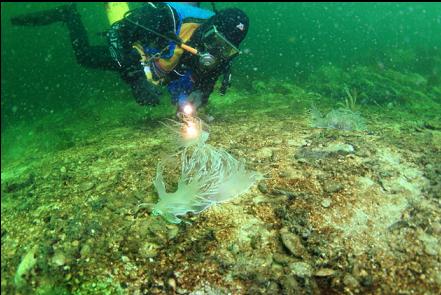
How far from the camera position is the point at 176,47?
479 cm

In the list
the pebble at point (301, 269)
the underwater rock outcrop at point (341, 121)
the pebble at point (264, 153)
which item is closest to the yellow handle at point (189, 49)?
the pebble at point (264, 153)

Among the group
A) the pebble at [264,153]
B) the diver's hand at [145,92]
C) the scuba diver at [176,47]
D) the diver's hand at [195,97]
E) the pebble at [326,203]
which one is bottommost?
the pebble at [264,153]

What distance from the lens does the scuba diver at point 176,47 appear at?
4.55 metres

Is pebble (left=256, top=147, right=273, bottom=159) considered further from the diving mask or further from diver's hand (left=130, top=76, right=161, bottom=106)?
diver's hand (left=130, top=76, right=161, bottom=106)

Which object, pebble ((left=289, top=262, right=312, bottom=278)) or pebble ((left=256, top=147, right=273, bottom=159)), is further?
pebble ((left=256, top=147, right=273, bottom=159))

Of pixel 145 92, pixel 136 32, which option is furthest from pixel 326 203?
pixel 136 32

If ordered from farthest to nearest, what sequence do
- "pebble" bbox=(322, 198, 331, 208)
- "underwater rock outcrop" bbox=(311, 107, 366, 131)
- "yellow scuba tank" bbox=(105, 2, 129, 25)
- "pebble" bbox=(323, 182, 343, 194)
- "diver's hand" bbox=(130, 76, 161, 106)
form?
"yellow scuba tank" bbox=(105, 2, 129, 25) < "underwater rock outcrop" bbox=(311, 107, 366, 131) < "diver's hand" bbox=(130, 76, 161, 106) < "pebble" bbox=(323, 182, 343, 194) < "pebble" bbox=(322, 198, 331, 208)

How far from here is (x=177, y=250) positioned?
2713mm

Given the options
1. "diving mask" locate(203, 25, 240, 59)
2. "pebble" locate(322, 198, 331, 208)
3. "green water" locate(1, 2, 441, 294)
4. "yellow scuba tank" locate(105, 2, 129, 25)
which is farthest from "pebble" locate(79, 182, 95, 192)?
"yellow scuba tank" locate(105, 2, 129, 25)

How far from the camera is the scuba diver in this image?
4551 millimetres

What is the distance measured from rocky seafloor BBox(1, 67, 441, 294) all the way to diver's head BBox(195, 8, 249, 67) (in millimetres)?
1223

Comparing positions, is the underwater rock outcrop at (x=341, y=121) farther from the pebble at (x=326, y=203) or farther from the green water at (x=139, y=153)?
the pebble at (x=326, y=203)

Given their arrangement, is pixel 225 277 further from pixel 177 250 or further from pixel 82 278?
pixel 82 278

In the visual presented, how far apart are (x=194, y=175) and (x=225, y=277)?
1.13 meters
